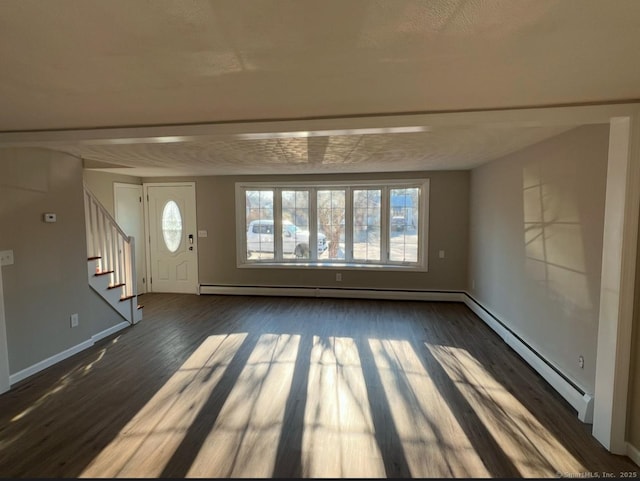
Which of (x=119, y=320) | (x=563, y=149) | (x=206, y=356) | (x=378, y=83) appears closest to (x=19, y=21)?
(x=378, y=83)

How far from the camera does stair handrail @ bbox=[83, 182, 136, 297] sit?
4.11 meters

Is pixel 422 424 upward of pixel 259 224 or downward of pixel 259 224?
downward

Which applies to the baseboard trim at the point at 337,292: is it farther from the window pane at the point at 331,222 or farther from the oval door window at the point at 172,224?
the oval door window at the point at 172,224

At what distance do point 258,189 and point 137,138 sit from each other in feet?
12.3

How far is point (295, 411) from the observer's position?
2.56m

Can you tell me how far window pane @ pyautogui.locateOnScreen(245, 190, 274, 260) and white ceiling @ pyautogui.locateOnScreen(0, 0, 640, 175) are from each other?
3.82 metres

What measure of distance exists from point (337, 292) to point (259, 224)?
2.02 meters

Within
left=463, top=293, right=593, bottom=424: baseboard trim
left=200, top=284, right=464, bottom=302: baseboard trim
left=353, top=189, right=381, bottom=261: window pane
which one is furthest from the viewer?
left=353, top=189, right=381, bottom=261: window pane

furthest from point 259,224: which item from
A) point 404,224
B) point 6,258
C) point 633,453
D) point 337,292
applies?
point 633,453

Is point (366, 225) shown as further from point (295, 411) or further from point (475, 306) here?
point (295, 411)

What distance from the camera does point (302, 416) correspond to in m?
2.50

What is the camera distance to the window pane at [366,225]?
19.6 feet

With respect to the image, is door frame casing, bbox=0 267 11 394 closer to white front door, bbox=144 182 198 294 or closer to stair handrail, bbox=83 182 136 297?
stair handrail, bbox=83 182 136 297

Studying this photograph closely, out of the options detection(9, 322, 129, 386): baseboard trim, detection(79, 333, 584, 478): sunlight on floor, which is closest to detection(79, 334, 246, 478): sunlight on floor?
detection(79, 333, 584, 478): sunlight on floor
